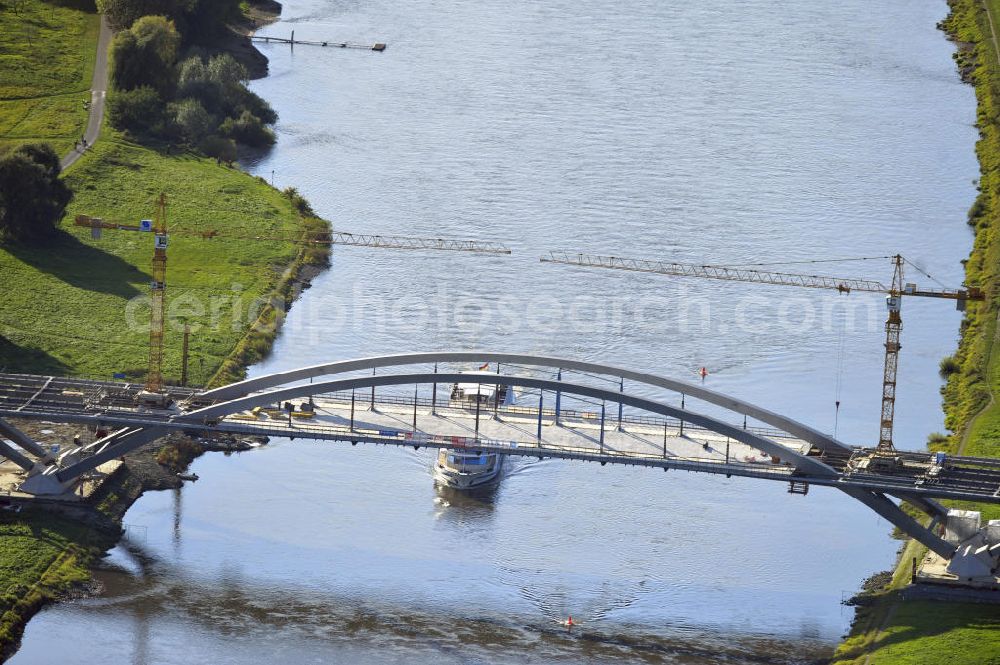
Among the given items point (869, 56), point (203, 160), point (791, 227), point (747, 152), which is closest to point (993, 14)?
point (869, 56)

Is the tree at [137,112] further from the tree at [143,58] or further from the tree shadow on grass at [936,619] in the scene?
the tree shadow on grass at [936,619]

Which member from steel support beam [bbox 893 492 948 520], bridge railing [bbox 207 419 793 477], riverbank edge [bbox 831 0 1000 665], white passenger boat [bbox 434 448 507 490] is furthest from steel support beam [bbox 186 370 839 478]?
white passenger boat [bbox 434 448 507 490]

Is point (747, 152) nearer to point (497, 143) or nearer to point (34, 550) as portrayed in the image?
point (497, 143)

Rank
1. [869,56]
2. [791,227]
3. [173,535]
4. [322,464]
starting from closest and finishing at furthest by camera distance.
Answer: [173,535] < [322,464] < [791,227] < [869,56]

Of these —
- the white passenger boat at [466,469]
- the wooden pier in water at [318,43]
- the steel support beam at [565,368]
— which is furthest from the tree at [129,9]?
the steel support beam at [565,368]

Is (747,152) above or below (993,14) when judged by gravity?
below

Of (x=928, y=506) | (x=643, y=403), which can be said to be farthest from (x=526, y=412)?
(x=928, y=506)

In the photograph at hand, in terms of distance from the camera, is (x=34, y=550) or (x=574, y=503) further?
(x=574, y=503)
